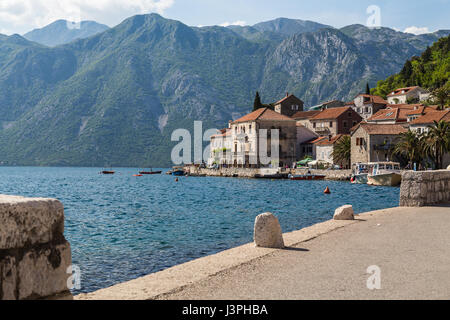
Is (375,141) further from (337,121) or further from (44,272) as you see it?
(44,272)

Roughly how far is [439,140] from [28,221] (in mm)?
67682

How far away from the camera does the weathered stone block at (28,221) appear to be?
4039mm

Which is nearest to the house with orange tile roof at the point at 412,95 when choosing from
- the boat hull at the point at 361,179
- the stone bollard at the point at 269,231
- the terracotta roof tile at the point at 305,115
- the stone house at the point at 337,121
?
the stone house at the point at 337,121

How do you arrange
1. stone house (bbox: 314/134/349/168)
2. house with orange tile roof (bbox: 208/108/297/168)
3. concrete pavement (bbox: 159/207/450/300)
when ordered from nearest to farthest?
concrete pavement (bbox: 159/207/450/300) → stone house (bbox: 314/134/349/168) → house with orange tile roof (bbox: 208/108/297/168)

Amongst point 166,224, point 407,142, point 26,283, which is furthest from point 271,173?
point 26,283

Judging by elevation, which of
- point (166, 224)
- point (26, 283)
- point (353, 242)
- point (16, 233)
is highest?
point (16, 233)

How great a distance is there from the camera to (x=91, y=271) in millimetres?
12617

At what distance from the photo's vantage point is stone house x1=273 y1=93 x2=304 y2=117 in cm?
11750

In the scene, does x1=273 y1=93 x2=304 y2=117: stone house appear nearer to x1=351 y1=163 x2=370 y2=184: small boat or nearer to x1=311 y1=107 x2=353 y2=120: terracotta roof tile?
x1=311 y1=107 x2=353 y2=120: terracotta roof tile

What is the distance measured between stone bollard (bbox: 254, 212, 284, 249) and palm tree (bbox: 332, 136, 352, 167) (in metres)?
73.3

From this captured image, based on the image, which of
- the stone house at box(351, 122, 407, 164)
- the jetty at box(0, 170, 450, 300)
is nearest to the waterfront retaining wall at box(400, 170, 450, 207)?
the jetty at box(0, 170, 450, 300)

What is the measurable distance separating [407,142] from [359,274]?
65809 mm

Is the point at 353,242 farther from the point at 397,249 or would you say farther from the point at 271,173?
the point at 271,173

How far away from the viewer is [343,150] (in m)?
81.7
